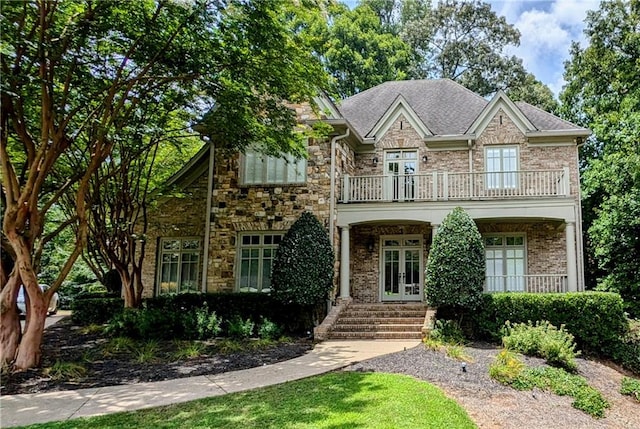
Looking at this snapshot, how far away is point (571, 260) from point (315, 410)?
10197 millimetres

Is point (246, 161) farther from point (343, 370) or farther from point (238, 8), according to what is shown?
point (343, 370)

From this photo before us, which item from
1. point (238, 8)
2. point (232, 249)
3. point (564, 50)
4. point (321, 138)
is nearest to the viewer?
point (238, 8)

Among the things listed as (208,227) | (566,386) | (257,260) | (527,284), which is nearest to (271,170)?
(208,227)

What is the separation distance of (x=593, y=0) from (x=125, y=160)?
16896mm

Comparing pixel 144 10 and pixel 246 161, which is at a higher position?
pixel 144 10

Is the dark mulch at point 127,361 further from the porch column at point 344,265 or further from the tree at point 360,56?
the tree at point 360,56

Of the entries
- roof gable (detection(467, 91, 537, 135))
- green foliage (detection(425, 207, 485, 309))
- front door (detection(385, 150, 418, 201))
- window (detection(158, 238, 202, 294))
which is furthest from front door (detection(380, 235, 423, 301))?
window (detection(158, 238, 202, 294))

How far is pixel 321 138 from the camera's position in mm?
13273

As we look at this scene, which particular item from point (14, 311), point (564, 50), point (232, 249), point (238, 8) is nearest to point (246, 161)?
point (232, 249)

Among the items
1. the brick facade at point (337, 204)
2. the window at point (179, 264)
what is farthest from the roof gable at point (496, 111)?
the window at point (179, 264)

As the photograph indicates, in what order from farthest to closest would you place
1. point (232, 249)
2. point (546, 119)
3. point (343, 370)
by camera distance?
point (546, 119) → point (232, 249) → point (343, 370)

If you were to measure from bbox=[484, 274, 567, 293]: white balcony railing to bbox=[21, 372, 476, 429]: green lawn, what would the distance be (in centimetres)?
825

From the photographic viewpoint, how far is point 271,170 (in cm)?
1460

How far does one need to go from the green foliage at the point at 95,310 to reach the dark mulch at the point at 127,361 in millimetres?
2577
